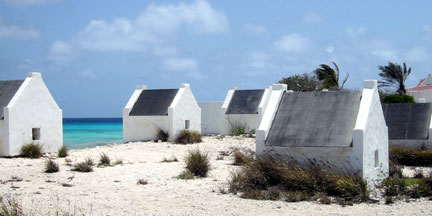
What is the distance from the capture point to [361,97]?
561 inches

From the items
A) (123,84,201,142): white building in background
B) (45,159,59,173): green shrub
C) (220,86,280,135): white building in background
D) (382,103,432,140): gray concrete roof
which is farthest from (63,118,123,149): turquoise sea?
(382,103,432,140): gray concrete roof

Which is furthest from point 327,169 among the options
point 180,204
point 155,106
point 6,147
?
point 155,106

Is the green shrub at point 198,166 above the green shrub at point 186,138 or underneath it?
above

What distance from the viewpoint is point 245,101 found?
1400 inches

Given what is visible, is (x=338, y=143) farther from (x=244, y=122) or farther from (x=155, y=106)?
(x=244, y=122)

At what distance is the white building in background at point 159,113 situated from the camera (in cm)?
2905

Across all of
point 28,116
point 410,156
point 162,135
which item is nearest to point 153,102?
point 162,135

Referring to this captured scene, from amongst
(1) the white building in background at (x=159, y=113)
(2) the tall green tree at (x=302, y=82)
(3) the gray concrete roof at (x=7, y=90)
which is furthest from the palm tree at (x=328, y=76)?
(3) the gray concrete roof at (x=7, y=90)

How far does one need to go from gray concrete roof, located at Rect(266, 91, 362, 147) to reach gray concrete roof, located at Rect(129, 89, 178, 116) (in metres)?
15.1

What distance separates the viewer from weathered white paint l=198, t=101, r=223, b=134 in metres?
38.5

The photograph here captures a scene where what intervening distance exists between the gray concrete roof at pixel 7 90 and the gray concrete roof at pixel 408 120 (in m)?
16.5

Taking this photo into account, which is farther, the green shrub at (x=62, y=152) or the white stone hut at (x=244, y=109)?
the white stone hut at (x=244, y=109)

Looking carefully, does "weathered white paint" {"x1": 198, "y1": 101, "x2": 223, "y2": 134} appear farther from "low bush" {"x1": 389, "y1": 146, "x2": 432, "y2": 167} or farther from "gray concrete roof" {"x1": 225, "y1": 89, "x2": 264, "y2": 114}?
"low bush" {"x1": 389, "y1": 146, "x2": 432, "y2": 167}

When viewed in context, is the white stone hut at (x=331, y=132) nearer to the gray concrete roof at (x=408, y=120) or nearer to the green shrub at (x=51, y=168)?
the gray concrete roof at (x=408, y=120)
